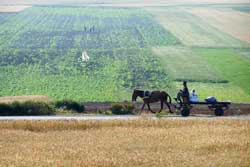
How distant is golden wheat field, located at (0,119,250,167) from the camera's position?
721 inches

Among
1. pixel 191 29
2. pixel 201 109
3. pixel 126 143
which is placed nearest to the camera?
pixel 126 143

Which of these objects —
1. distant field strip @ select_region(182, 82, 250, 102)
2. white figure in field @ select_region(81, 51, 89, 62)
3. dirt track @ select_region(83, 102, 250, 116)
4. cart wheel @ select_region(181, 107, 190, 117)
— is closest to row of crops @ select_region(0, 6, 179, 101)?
white figure in field @ select_region(81, 51, 89, 62)

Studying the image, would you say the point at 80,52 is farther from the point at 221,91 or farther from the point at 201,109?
the point at 201,109

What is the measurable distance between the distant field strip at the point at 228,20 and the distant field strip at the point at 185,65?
961 centimetres

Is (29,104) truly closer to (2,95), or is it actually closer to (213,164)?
(2,95)

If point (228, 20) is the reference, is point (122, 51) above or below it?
above

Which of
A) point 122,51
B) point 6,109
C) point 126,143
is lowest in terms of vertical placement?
point 122,51

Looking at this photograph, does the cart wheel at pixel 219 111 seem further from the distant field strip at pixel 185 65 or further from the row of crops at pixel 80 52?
the distant field strip at pixel 185 65

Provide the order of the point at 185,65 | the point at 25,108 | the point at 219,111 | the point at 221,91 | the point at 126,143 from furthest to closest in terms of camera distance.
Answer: the point at 185,65 → the point at 221,91 → the point at 25,108 → the point at 219,111 → the point at 126,143

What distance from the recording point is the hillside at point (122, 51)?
48.7m

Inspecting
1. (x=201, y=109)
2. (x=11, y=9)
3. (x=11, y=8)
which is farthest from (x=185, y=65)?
(x=11, y=8)

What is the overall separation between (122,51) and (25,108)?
94.4 feet

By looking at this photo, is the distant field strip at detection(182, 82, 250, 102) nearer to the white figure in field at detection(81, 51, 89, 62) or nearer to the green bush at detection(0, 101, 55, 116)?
the white figure in field at detection(81, 51, 89, 62)

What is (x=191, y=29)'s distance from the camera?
2906 inches
